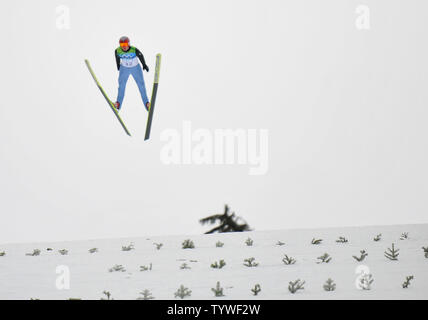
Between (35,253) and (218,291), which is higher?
(218,291)

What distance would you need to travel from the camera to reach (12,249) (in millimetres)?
12805

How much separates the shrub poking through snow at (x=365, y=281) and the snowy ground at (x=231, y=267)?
0.27ft

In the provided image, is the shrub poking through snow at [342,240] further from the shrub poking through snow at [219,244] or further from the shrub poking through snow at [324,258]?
the shrub poking through snow at [219,244]

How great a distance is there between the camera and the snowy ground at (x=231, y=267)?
7.70 metres

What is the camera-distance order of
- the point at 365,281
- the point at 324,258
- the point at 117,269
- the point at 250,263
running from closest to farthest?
the point at 365,281 < the point at 250,263 < the point at 324,258 < the point at 117,269

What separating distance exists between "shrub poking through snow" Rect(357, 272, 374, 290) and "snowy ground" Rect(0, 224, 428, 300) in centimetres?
8

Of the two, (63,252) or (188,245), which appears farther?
(63,252)

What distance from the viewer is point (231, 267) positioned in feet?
30.3

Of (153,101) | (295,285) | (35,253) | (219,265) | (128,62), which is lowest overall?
(35,253)

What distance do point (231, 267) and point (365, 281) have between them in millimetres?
2347

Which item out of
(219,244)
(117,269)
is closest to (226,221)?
(219,244)

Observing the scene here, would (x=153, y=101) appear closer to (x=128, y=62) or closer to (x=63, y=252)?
(x=128, y=62)
